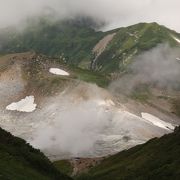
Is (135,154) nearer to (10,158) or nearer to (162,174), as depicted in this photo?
(162,174)

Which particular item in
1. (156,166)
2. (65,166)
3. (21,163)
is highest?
(21,163)

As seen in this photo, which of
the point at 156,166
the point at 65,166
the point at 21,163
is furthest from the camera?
the point at 65,166

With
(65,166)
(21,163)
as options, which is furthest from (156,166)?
(65,166)

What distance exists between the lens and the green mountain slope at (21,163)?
66150mm

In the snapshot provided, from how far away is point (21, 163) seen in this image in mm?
74438

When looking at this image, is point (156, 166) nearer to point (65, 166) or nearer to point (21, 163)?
point (21, 163)

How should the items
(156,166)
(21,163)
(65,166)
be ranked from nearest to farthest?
(21,163)
(156,166)
(65,166)

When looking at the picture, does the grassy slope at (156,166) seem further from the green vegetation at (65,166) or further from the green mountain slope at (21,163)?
the green vegetation at (65,166)

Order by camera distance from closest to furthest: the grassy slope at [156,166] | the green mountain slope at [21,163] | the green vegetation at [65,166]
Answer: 1. the green mountain slope at [21,163]
2. the grassy slope at [156,166]
3. the green vegetation at [65,166]

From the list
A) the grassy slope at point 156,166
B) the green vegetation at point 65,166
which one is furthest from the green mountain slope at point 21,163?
the green vegetation at point 65,166

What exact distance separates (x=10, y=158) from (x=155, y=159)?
156 ft

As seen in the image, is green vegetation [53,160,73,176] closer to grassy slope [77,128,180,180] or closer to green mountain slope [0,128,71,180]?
grassy slope [77,128,180,180]

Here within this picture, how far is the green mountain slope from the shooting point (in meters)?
66.2

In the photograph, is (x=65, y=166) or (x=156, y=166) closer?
(x=156, y=166)
